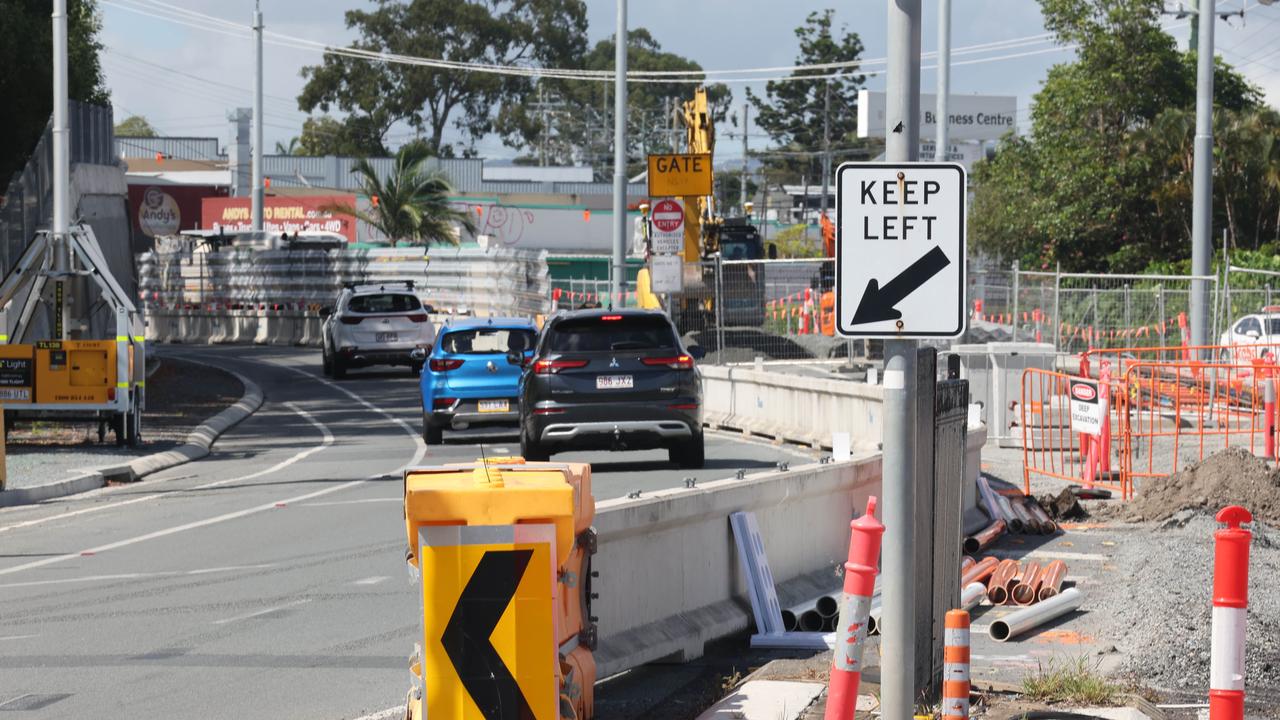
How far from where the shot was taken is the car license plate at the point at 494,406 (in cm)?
2200

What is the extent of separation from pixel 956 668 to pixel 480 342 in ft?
56.5

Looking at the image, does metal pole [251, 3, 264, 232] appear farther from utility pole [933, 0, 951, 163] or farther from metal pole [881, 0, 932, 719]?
metal pole [881, 0, 932, 719]

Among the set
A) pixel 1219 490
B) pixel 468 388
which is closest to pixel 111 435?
pixel 468 388

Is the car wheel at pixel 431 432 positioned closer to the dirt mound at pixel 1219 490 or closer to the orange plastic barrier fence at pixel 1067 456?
the orange plastic barrier fence at pixel 1067 456

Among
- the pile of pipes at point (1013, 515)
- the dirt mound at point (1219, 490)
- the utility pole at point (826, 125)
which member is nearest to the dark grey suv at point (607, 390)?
the pile of pipes at point (1013, 515)

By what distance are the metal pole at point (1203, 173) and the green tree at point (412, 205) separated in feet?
134

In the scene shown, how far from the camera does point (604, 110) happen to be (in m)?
115

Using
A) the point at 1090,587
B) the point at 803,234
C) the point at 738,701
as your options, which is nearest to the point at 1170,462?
the point at 1090,587

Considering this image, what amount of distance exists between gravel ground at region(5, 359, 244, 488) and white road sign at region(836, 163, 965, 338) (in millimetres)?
13078

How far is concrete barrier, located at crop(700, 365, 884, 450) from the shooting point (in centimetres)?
2056

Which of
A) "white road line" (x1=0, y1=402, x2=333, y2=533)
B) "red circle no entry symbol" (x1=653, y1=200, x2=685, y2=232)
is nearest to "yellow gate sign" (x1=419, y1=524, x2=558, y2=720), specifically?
"white road line" (x1=0, y1=402, x2=333, y2=533)

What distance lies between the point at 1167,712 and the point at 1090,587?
4052mm

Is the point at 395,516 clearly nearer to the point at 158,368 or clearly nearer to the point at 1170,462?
the point at 1170,462

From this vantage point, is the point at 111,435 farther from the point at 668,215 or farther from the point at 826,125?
the point at 826,125
